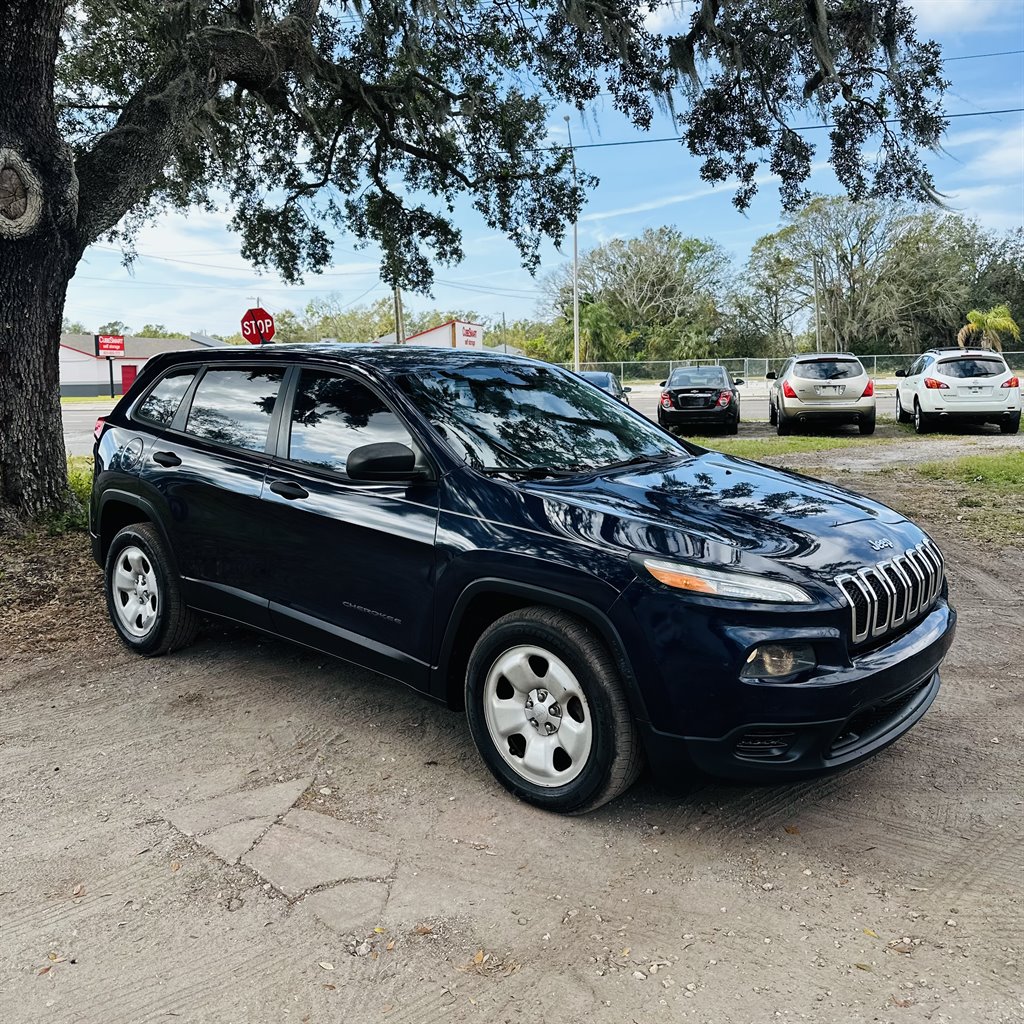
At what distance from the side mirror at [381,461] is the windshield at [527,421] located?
0.22 m

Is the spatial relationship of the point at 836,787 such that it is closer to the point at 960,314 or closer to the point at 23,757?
the point at 23,757

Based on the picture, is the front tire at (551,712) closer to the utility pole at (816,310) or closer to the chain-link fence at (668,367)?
the chain-link fence at (668,367)

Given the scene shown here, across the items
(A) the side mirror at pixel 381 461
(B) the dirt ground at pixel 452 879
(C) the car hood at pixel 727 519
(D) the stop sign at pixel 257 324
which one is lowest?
(B) the dirt ground at pixel 452 879

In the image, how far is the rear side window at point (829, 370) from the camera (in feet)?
58.2

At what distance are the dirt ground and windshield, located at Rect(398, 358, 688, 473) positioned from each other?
1.30 m

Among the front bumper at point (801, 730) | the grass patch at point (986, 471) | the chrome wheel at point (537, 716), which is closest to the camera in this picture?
the front bumper at point (801, 730)

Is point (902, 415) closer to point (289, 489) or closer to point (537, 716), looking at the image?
point (289, 489)

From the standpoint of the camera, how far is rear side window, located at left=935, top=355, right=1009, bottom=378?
17.0 m

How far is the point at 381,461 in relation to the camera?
356cm

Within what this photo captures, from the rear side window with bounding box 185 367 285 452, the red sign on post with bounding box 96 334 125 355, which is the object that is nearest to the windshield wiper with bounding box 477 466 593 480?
the rear side window with bounding box 185 367 285 452

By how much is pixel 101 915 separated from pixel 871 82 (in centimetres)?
1223

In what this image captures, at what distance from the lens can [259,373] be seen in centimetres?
460

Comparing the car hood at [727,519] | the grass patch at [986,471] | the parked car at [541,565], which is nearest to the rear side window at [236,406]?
the parked car at [541,565]

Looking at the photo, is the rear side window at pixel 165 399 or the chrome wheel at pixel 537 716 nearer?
the chrome wheel at pixel 537 716
